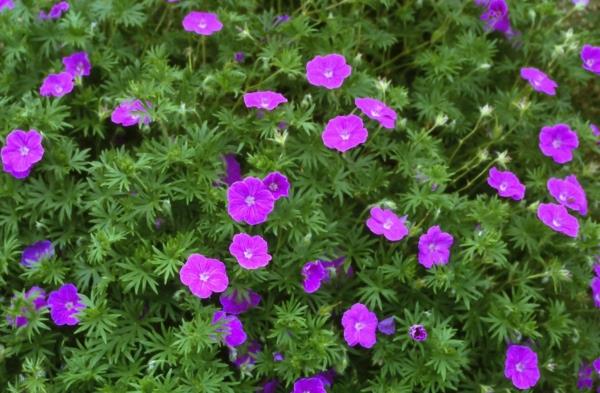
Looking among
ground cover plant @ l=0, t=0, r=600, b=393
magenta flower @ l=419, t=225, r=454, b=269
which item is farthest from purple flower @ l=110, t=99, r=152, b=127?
magenta flower @ l=419, t=225, r=454, b=269

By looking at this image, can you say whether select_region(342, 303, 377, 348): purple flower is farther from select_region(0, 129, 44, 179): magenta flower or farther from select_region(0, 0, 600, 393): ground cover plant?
select_region(0, 129, 44, 179): magenta flower

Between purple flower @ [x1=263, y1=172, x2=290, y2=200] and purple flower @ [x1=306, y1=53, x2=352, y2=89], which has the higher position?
purple flower @ [x1=306, y1=53, x2=352, y2=89]

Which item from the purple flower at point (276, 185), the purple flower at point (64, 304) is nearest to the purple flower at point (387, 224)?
the purple flower at point (276, 185)

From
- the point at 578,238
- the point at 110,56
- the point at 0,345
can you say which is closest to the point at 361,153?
the point at 578,238

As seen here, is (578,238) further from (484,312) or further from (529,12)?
(529,12)

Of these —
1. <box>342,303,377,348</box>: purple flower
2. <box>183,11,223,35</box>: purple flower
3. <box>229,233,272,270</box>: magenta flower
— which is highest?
<box>183,11,223,35</box>: purple flower

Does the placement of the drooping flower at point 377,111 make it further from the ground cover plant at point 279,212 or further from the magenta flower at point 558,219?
the magenta flower at point 558,219
